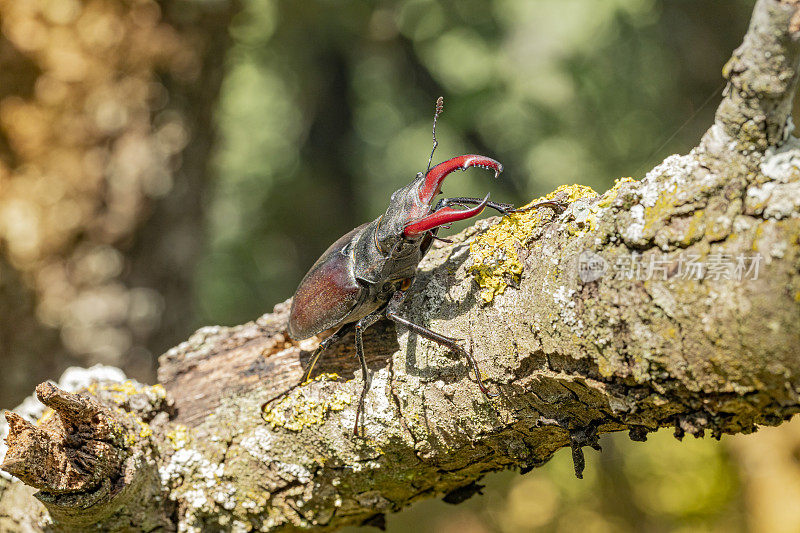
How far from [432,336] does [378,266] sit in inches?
26.1

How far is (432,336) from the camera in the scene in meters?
2.39

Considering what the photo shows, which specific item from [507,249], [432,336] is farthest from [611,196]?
[432,336]

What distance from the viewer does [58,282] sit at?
5504 millimetres

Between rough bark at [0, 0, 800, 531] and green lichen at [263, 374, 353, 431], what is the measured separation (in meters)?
0.01

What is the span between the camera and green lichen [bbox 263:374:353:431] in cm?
263

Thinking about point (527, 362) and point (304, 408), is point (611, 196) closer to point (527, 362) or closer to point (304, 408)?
point (527, 362)

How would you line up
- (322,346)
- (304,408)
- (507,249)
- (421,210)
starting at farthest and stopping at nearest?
1. (322,346)
2. (421,210)
3. (304,408)
4. (507,249)

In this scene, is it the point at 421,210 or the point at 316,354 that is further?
the point at 316,354

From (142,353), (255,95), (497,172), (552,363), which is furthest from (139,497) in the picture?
(255,95)

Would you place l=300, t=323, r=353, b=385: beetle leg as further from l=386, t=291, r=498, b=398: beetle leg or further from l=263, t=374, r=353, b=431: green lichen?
l=386, t=291, r=498, b=398: beetle leg

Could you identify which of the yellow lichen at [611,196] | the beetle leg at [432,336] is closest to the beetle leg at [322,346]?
the beetle leg at [432,336]

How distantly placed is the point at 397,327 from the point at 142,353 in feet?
13.8

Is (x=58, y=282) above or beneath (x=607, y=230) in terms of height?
above

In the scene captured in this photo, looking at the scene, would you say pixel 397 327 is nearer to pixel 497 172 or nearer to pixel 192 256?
pixel 497 172
